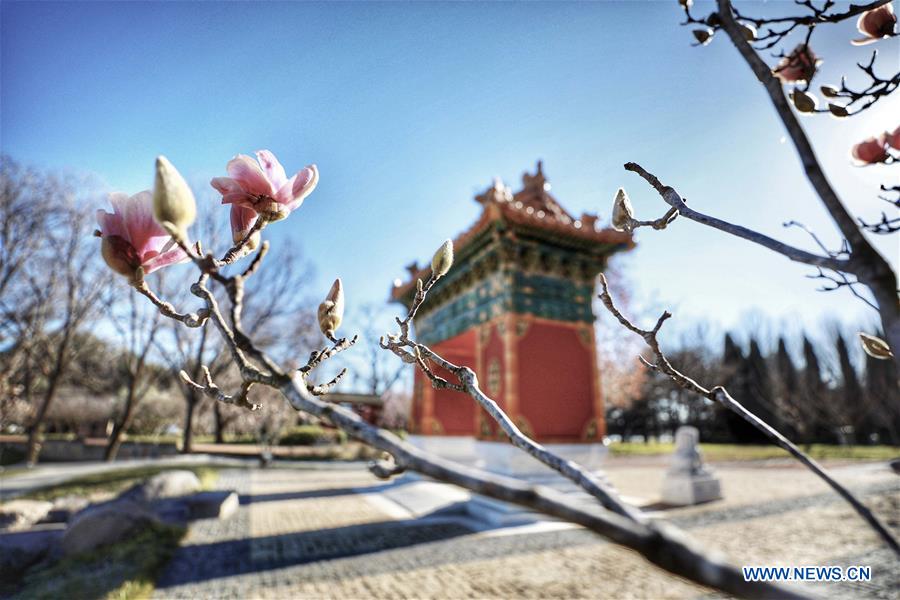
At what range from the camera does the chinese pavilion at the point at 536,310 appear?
721cm

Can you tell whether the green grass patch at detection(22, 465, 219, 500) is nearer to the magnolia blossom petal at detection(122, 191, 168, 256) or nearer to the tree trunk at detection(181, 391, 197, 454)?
the tree trunk at detection(181, 391, 197, 454)

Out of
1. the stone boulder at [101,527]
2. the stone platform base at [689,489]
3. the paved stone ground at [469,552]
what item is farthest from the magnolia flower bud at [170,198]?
the stone platform base at [689,489]

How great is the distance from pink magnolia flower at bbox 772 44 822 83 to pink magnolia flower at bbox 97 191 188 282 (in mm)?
1399

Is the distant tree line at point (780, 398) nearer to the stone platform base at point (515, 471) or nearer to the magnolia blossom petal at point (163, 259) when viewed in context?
the stone platform base at point (515, 471)

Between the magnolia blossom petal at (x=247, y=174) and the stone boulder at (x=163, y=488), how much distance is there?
8965 mm

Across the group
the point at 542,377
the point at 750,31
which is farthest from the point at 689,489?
the point at 750,31

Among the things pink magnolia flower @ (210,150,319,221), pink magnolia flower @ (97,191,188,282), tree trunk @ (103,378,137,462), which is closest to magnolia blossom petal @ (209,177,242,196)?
pink magnolia flower @ (210,150,319,221)

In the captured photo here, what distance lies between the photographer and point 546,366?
7.49 meters

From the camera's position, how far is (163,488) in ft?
26.3

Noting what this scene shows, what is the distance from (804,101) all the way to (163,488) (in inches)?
A: 393

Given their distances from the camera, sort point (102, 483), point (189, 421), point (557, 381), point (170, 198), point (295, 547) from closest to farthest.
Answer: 1. point (170, 198)
2. point (295, 547)
3. point (557, 381)
4. point (102, 483)
5. point (189, 421)

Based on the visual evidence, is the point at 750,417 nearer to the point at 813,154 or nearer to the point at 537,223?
the point at 813,154

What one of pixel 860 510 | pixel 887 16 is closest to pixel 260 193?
pixel 860 510

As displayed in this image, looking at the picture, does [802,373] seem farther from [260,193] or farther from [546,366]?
[260,193]
